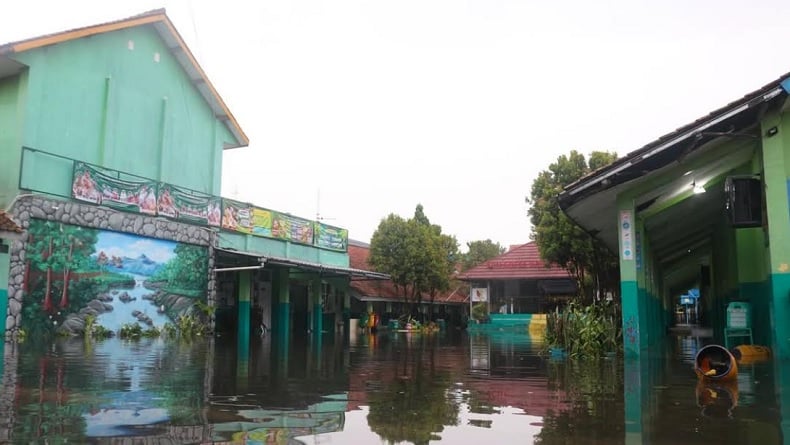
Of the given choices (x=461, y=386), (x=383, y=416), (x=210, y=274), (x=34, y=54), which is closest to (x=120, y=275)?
(x=210, y=274)

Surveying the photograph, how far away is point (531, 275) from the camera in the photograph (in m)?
35.8

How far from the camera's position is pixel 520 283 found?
3722 centimetres

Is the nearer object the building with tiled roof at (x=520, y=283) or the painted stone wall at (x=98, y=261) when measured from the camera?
the painted stone wall at (x=98, y=261)

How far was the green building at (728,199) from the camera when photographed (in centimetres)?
997

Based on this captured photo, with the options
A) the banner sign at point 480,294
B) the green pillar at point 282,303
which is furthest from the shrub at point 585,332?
the banner sign at point 480,294

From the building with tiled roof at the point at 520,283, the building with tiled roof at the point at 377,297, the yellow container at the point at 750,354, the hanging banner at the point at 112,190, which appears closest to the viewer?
the yellow container at the point at 750,354

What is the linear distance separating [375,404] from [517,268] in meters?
31.5

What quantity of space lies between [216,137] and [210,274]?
20.5 ft

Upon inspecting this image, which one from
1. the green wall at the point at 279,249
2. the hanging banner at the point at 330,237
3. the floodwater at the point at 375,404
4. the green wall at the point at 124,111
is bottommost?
the floodwater at the point at 375,404

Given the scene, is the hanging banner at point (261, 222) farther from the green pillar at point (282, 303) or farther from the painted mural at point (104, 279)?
the painted mural at point (104, 279)

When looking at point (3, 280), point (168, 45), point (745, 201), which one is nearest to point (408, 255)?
point (168, 45)

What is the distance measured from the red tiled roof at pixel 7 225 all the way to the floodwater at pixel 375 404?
5.68 m

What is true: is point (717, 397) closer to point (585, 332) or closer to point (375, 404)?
point (375, 404)

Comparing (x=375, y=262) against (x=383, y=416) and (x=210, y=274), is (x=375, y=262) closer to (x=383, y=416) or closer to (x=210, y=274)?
(x=210, y=274)
